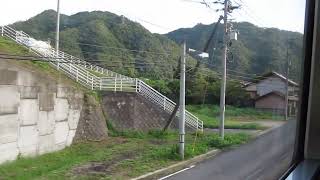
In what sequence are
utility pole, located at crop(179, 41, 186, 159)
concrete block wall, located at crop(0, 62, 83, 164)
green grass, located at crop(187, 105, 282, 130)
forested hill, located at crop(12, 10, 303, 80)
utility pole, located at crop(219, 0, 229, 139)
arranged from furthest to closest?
utility pole, located at crop(219, 0, 229, 139) → green grass, located at crop(187, 105, 282, 130) → utility pole, located at crop(179, 41, 186, 159) → forested hill, located at crop(12, 10, 303, 80) → concrete block wall, located at crop(0, 62, 83, 164)

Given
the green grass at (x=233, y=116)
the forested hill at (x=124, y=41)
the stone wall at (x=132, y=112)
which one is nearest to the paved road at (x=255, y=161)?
the green grass at (x=233, y=116)

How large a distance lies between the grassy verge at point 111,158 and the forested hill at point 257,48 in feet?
1.23

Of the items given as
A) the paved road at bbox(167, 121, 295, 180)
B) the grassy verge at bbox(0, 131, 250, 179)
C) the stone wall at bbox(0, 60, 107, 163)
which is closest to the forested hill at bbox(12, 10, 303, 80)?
the stone wall at bbox(0, 60, 107, 163)

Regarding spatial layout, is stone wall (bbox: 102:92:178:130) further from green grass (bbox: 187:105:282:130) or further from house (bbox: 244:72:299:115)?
house (bbox: 244:72:299:115)

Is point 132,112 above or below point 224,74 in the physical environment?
below

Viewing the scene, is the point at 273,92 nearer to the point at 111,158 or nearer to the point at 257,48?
the point at 257,48

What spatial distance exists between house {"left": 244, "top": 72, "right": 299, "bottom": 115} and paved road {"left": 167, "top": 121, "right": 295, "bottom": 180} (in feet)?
0.33

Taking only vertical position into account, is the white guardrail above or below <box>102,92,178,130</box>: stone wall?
above

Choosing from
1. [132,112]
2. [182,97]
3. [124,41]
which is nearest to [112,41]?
[124,41]

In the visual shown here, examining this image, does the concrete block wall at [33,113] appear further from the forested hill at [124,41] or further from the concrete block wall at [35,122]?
the forested hill at [124,41]

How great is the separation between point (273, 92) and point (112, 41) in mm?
1185

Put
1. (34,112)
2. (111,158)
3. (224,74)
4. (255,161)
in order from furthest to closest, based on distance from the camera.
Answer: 1. (255,161)
2. (224,74)
3. (111,158)
4. (34,112)

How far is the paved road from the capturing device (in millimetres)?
1821

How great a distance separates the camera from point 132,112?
5.07ft
